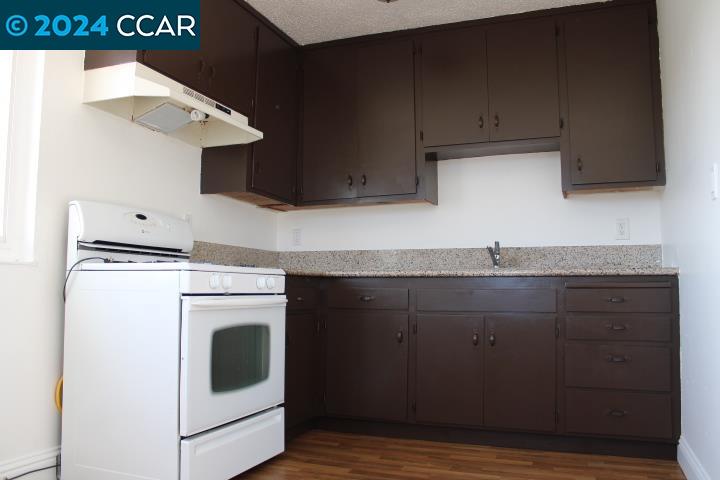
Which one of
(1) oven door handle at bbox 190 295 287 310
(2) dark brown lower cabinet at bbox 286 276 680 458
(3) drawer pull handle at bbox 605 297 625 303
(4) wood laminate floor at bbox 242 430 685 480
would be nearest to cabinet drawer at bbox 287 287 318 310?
(2) dark brown lower cabinet at bbox 286 276 680 458

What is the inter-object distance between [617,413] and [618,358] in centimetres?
26

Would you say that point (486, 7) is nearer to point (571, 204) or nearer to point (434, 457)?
point (571, 204)

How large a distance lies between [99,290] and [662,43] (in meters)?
2.97

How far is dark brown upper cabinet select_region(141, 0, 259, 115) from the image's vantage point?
8.66 feet

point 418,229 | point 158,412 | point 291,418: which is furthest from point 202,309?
point 418,229

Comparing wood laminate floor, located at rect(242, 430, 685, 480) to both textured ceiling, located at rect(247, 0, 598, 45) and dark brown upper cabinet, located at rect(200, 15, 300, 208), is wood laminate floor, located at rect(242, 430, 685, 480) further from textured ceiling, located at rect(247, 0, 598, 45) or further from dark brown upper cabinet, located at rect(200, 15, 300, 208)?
textured ceiling, located at rect(247, 0, 598, 45)

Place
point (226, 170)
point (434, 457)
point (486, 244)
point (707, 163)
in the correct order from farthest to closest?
point (486, 244)
point (226, 170)
point (434, 457)
point (707, 163)

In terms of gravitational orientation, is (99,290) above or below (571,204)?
below

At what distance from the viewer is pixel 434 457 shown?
2.80 metres

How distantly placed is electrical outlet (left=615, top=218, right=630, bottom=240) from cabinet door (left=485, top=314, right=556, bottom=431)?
79cm

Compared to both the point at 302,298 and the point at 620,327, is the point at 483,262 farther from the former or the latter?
the point at 302,298

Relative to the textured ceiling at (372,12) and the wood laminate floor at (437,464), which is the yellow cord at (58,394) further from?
the textured ceiling at (372,12)

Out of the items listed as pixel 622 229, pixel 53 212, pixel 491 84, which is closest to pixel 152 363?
pixel 53 212

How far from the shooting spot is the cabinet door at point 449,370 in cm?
302
